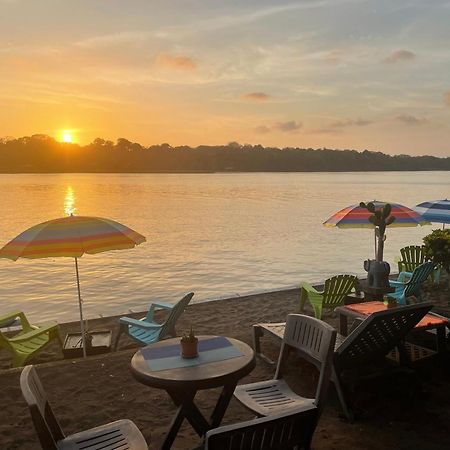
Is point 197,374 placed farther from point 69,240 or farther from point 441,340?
point 441,340

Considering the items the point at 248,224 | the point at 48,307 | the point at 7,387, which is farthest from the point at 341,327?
the point at 248,224

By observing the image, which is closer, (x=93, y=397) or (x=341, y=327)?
(x=93, y=397)

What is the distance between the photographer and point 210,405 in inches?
201

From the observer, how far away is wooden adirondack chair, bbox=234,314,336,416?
3945mm

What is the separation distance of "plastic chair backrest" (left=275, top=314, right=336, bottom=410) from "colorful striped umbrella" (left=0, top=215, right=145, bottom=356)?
2685 mm

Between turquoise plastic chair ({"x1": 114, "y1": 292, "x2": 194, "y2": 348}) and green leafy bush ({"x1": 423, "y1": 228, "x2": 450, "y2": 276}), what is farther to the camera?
green leafy bush ({"x1": 423, "y1": 228, "x2": 450, "y2": 276})

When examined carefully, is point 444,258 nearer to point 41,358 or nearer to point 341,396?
point 341,396

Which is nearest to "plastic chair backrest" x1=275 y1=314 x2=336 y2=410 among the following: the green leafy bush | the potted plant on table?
the potted plant on table

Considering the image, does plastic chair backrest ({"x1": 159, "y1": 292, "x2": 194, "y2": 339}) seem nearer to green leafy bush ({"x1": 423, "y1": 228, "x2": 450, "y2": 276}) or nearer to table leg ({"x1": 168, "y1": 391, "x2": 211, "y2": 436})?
table leg ({"x1": 168, "y1": 391, "x2": 211, "y2": 436})

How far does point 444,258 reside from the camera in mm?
9039

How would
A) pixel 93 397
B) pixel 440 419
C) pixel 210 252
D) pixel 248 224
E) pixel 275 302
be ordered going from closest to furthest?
pixel 440 419 < pixel 93 397 < pixel 275 302 < pixel 210 252 < pixel 248 224

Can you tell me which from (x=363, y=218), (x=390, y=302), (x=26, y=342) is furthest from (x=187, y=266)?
(x=390, y=302)

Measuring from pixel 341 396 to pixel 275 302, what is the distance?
5.21 meters

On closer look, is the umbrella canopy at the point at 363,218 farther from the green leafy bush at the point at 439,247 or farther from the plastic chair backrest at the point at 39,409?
the plastic chair backrest at the point at 39,409
